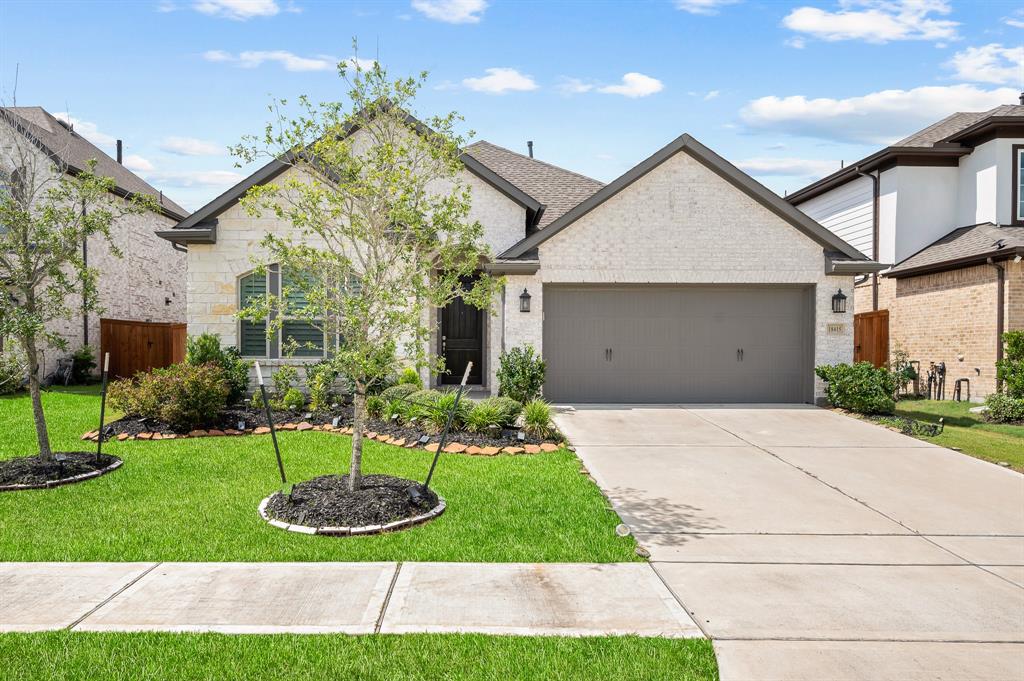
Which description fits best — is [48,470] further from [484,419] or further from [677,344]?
[677,344]

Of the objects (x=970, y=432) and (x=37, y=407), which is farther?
(x=970, y=432)

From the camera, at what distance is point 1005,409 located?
13.5m

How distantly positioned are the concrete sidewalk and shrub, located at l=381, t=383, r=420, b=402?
686 centimetres

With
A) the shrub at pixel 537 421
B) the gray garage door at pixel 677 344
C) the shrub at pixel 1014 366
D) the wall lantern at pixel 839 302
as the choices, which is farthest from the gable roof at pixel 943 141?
the shrub at pixel 537 421

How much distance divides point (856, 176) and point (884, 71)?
19.2ft

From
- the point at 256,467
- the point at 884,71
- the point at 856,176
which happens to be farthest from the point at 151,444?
the point at 856,176

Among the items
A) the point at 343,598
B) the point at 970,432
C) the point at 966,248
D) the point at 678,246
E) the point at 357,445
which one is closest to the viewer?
the point at 343,598

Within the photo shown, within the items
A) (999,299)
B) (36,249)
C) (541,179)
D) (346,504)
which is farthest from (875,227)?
(36,249)

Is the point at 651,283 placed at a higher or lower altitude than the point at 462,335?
higher

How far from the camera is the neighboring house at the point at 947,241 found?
15.9m

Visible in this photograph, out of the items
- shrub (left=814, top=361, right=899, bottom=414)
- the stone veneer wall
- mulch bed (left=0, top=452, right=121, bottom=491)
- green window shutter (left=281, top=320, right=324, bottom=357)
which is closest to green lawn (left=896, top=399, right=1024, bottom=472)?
shrub (left=814, top=361, right=899, bottom=414)

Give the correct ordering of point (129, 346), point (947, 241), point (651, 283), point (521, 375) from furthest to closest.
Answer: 1. point (129, 346)
2. point (947, 241)
3. point (651, 283)
4. point (521, 375)

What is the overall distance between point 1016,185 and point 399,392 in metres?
16.6

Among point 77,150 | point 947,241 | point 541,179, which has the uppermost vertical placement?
point 77,150
